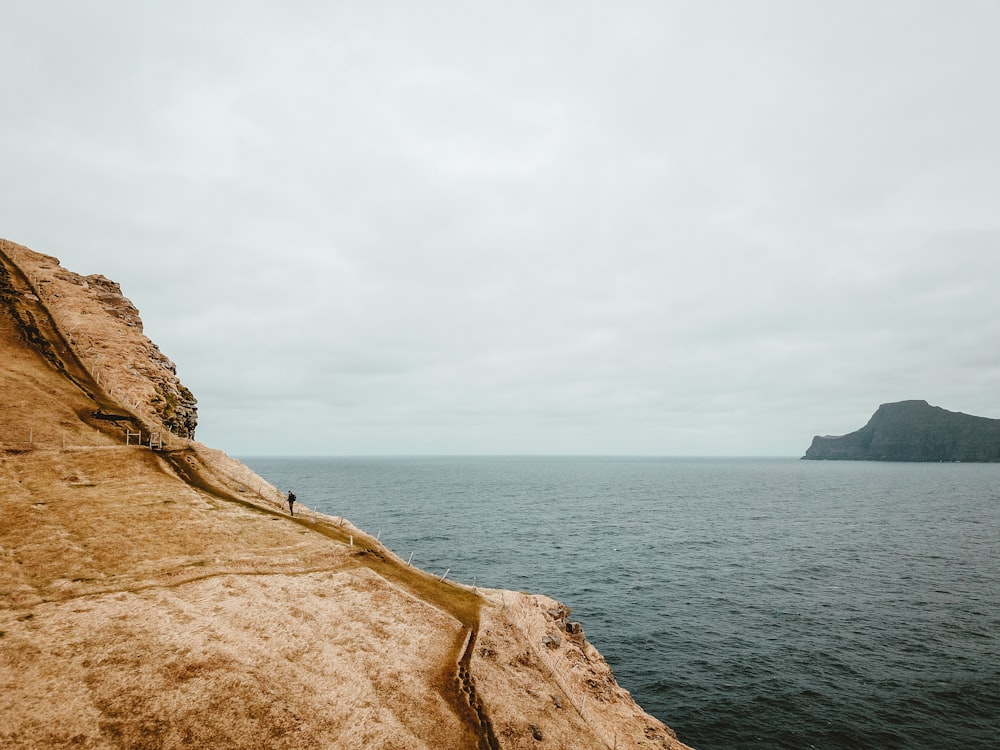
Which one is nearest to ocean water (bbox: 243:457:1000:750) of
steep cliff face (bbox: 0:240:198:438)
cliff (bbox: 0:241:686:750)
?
cliff (bbox: 0:241:686:750)

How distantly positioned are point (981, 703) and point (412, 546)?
76525mm

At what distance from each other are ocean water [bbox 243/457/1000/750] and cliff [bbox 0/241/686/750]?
590 inches

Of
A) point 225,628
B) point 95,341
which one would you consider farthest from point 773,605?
point 95,341

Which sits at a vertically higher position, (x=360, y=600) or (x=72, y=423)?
(x=72, y=423)

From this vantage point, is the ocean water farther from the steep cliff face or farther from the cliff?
the steep cliff face

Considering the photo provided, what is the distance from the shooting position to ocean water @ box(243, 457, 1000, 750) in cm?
3972

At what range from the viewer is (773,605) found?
64000mm

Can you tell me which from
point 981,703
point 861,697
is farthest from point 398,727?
point 981,703

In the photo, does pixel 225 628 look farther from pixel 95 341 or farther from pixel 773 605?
pixel 773 605

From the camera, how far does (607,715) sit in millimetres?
30516

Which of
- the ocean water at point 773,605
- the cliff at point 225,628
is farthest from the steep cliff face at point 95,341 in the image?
the ocean water at point 773,605

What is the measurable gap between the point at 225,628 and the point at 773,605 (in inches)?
2582

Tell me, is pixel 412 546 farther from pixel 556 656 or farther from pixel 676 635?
pixel 556 656

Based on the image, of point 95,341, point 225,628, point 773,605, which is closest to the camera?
point 225,628
